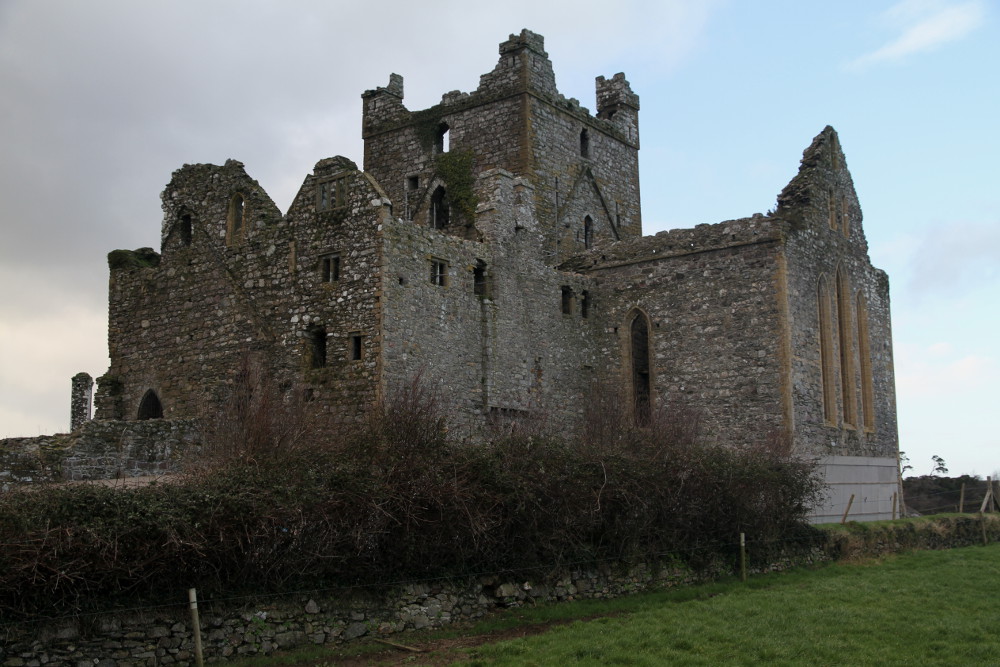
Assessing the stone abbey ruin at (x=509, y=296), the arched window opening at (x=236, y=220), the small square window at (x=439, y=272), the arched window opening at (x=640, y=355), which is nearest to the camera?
the stone abbey ruin at (x=509, y=296)

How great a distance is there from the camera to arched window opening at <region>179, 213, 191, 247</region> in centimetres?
2820

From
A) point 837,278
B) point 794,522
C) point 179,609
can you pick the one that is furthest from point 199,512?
A: point 837,278

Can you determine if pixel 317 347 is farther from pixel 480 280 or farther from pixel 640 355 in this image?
pixel 640 355

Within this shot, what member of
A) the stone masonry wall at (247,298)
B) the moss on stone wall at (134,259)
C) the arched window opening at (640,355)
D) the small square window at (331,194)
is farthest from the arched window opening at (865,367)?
the moss on stone wall at (134,259)

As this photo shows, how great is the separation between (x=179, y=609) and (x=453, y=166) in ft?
66.1

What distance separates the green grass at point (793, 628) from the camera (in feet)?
48.1

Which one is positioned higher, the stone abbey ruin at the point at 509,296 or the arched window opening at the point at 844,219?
the arched window opening at the point at 844,219

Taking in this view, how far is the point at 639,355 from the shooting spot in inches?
1166

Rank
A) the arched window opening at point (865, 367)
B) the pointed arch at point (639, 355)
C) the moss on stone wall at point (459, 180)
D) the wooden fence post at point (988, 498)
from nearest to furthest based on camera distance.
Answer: the pointed arch at point (639, 355)
the moss on stone wall at point (459, 180)
the arched window opening at point (865, 367)
the wooden fence post at point (988, 498)

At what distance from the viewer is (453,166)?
105ft

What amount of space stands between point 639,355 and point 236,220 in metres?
11.1

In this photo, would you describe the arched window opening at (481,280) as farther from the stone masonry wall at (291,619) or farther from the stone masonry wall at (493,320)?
the stone masonry wall at (291,619)

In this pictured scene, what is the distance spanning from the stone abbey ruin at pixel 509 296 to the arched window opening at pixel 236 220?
55 mm

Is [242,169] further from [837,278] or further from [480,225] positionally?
[837,278]
